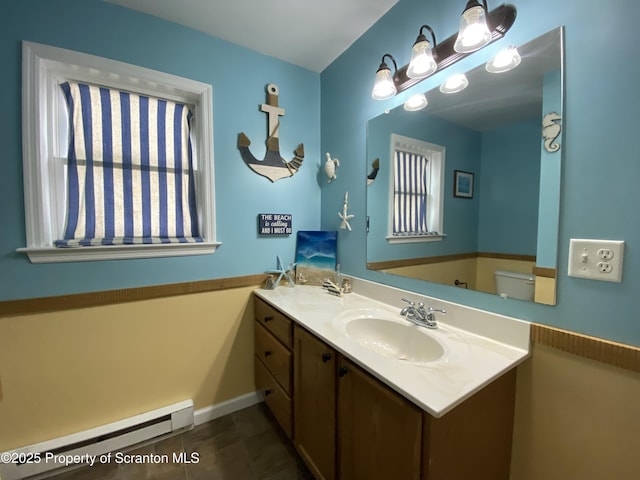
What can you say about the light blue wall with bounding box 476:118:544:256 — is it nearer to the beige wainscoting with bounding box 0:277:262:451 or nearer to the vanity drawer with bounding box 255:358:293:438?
the vanity drawer with bounding box 255:358:293:438

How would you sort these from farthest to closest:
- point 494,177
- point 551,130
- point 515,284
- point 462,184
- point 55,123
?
point 55,123 < point 462,184 < point 494,177 < point 515,284 < point 551,130

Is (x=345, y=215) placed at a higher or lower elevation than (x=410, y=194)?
lower

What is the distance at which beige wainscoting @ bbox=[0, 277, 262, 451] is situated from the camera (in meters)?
1.23

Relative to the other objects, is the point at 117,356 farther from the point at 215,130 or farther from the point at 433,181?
the point at 433,181

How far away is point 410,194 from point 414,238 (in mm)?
247

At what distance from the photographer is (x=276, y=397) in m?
1.46

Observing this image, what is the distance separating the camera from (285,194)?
6.05ft

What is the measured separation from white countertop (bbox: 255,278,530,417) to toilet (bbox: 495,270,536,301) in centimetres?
10

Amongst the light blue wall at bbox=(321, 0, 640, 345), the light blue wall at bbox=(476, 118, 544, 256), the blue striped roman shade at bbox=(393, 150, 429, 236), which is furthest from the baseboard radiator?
the light blue wall at bbox=(476, 118, 544, 256)

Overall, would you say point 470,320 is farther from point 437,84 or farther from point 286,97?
point 286,97

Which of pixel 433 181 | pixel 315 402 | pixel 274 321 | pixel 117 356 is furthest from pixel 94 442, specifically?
pixel 433 181

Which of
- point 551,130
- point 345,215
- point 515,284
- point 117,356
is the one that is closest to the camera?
point 551,130

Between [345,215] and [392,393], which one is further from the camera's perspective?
[345,215]

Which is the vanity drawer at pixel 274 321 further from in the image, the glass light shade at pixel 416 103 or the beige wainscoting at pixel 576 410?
the glass light shade at pixel 416 103
